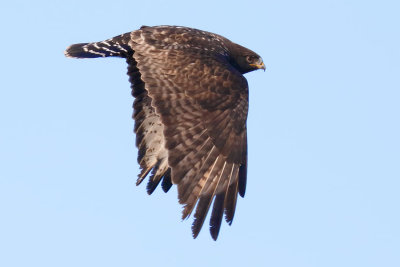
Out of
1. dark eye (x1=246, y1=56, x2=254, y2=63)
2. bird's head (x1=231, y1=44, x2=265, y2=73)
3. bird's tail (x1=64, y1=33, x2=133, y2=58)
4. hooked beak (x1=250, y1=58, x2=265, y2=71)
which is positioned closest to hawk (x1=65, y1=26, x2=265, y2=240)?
bird's tail (x1=64, y1=33, x2=133, y2=58)

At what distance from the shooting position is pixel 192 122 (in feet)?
45.2

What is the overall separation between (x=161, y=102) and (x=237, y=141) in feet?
3.53

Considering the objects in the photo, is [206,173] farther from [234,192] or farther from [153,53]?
[153,53]

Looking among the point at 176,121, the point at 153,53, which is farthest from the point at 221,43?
the point at 176,121

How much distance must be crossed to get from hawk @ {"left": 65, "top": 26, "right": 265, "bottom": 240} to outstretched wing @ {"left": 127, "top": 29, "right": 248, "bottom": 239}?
12 millimetres

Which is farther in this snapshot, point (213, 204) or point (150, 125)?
point (150, 125)

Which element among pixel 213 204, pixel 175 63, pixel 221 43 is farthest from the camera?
pixel 221 43

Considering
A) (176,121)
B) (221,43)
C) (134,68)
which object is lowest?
(176,121)

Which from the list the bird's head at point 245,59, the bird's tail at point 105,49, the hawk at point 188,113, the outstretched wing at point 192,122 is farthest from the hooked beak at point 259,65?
the bird's tail at point 105,49

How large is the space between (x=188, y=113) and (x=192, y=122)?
0.43 ft

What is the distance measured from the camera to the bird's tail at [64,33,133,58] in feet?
49.5

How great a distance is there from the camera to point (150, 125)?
1484 centimetres

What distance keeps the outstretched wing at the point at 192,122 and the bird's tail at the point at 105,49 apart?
0.16 metres

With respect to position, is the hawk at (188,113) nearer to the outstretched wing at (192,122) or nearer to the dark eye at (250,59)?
the outstretched wing at (192,122)
